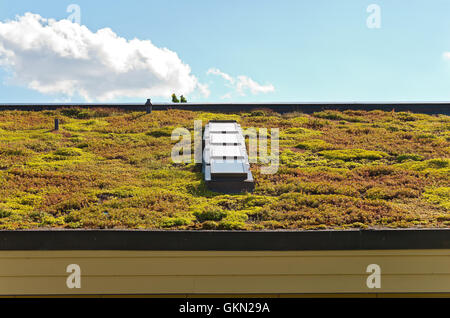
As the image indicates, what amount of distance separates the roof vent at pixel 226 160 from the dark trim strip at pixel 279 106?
179 inches

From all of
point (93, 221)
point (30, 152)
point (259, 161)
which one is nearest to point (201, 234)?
point (93, 221)

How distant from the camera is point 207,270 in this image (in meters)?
6.38

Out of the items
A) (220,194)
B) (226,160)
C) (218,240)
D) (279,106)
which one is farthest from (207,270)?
(279,106)

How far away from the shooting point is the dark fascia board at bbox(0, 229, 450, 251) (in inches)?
247

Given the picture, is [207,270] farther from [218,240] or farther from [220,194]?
[220,194]

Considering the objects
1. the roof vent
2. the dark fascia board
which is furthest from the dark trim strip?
the dark fascia board

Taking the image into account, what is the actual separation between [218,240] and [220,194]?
12.7 feet

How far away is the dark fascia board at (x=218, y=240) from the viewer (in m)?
6.28

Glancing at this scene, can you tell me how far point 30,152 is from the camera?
13953mm

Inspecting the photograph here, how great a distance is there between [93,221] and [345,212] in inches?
211

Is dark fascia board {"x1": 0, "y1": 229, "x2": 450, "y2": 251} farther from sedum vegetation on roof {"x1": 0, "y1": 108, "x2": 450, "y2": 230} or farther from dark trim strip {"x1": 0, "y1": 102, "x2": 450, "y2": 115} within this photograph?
dark trim strip {"x1": 0, "y1": 102, "x2": 450, "y2": 115}

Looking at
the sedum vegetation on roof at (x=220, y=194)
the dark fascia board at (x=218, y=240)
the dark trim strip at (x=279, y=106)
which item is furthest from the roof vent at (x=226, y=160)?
the dark trim strip at (x=279, y=106)

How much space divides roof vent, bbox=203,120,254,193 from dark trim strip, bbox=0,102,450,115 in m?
4.55

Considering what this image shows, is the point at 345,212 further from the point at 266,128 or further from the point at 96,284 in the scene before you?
the point at 266,128
